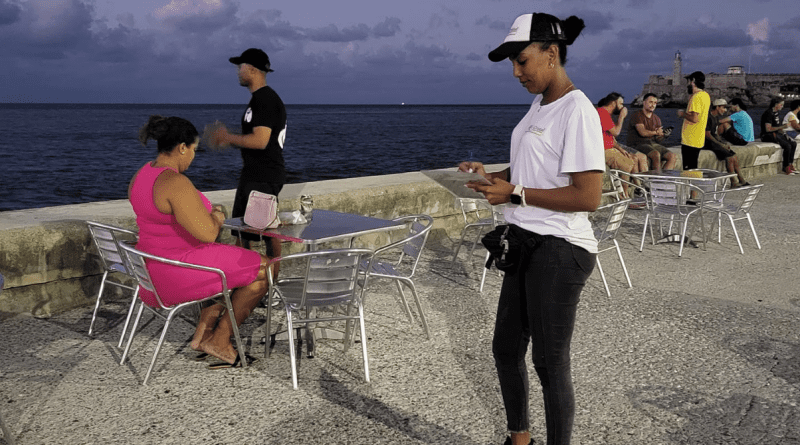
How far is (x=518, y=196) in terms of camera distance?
7.91ft

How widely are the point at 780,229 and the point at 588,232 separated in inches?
289

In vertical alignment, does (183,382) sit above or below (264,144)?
below

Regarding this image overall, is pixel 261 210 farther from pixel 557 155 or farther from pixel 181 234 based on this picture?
pixel 557 155

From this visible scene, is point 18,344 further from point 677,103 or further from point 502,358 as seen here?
point 677,103

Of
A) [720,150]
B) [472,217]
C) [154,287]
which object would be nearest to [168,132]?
[154,287]

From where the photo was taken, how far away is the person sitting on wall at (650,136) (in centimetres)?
1046

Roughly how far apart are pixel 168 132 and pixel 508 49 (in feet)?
7.39

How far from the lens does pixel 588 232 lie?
245 centimetres

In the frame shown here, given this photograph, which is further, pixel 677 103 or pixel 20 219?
pixel 677 103

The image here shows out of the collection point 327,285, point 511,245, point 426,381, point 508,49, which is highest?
point 508,49

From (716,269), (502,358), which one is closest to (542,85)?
(502,358)

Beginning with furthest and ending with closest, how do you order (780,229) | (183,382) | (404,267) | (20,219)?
(780,229), (404,267), (20,219), (183,382)

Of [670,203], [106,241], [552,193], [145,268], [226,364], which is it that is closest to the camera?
[552,193]

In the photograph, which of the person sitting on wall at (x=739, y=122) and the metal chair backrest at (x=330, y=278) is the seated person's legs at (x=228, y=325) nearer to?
the metal chair backrest at (x=330, y=278)
